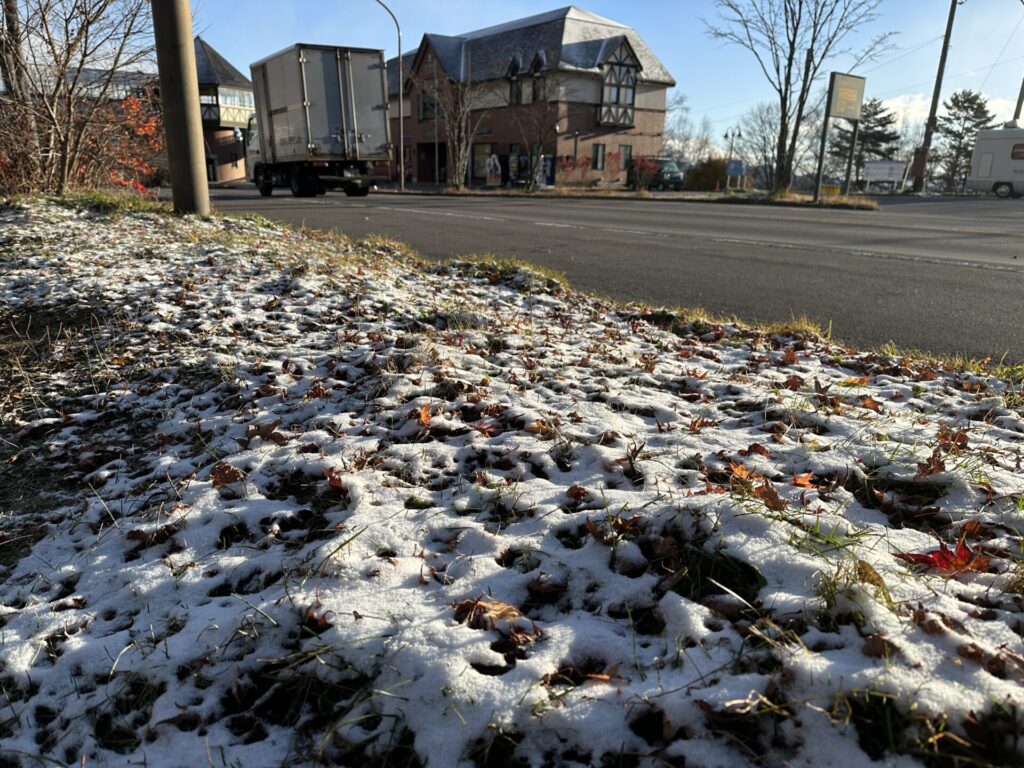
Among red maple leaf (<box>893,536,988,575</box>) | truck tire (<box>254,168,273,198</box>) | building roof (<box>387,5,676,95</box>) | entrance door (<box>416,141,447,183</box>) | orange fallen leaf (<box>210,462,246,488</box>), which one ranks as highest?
building roof (<box>387,5,676,95</box>)

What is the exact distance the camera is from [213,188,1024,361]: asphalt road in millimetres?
5961

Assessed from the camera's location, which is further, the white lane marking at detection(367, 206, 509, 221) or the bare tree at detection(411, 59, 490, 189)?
the bare tree at detection(411, 59, 490, 189)

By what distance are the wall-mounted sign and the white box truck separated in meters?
17.3

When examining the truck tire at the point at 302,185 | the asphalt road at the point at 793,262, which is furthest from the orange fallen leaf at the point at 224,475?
the truck tire at the point at 302,185

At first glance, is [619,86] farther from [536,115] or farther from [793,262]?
[793,262]

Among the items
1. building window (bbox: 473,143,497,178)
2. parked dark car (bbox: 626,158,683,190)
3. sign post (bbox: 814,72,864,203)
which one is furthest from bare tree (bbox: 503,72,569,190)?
sign post (bbox: 814,72,864,203)

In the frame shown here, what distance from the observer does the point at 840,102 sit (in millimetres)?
26469

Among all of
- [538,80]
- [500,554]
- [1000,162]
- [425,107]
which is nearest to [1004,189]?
[1000,162]

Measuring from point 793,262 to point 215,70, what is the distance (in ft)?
198

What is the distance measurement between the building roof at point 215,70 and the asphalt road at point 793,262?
157ft

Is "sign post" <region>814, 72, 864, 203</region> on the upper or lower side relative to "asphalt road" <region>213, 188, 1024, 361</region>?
upper

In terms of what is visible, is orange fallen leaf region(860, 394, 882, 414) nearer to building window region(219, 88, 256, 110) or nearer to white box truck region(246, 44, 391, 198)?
white box truck region(246, 44, 391, 198)

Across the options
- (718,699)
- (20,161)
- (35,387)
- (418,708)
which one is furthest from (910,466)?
(20,161)

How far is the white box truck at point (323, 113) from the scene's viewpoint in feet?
63.9
